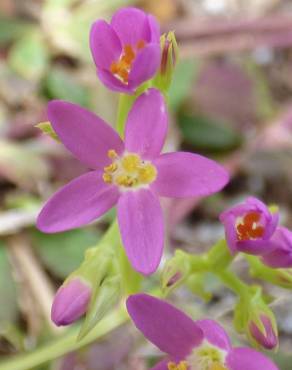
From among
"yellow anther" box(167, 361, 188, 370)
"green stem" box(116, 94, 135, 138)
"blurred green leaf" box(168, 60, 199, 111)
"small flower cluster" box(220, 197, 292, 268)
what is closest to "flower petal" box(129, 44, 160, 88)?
"green stem" box(116, 94, 135, 138)

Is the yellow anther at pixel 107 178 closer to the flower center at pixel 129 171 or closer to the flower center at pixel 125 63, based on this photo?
the flower center at pixel 129 171

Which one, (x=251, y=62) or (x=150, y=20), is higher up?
(x=150, y=20)

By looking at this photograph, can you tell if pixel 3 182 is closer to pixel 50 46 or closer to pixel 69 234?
pixel 69 234

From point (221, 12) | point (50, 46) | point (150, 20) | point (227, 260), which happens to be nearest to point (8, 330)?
point (227, 260)

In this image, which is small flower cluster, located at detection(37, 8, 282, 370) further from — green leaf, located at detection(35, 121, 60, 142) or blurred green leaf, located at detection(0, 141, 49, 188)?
blurred green leaf, located at detection(0, 141, 49, 188)

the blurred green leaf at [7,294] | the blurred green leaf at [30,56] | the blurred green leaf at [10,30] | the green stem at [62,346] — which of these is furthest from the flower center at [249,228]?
the blurred green leaf at [10,30]

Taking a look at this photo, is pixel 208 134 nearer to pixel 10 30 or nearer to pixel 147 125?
pixel 10 30
